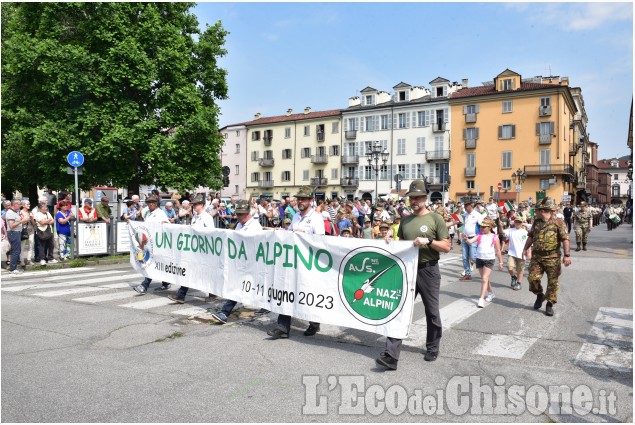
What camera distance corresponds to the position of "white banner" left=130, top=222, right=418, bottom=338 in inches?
230

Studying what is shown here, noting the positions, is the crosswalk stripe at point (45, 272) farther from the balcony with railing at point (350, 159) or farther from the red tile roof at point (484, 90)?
the balcony with railing at point (350, 159)

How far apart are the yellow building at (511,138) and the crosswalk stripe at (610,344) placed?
52.0 meters

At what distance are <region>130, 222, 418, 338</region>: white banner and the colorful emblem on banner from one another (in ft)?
4.63

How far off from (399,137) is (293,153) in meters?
16.4

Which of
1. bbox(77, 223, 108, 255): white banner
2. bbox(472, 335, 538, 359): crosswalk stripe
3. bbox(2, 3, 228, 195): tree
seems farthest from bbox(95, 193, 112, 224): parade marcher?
bbox(472, 335, 538, 359): crosswalk stripe

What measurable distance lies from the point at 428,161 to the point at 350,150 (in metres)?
11.1

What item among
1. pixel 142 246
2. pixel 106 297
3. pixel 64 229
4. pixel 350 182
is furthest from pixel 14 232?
pixel 350 182

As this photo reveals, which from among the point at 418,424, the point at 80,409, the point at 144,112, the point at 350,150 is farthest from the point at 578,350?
the point at 350,150

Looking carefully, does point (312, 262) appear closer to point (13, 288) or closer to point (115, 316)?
point (115, 316)

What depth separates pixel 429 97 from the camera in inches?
2630

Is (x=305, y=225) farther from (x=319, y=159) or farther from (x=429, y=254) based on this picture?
(x=319, y=159)

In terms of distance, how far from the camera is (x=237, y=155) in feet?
275

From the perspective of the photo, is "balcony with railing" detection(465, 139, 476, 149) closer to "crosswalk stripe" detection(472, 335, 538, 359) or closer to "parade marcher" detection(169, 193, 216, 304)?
"parade marcher" detection(169, 193, 216, 304)

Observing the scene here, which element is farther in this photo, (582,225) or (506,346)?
(582,225)
